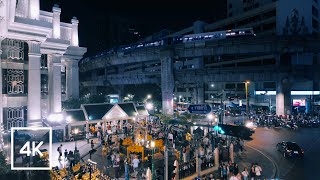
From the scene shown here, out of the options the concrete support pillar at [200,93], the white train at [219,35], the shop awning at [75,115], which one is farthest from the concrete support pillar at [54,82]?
the concrete support pillar at [200,93]

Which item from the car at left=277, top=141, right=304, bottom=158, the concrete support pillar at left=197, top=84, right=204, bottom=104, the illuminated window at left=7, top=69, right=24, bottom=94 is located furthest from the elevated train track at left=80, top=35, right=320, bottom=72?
the concrete support pillar at left=197, top=84, right=204, bottom=104

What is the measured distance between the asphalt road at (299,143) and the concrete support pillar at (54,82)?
81.7 feet

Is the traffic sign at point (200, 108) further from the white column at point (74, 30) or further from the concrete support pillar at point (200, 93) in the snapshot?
the concrete support pillar at point (200, 93)

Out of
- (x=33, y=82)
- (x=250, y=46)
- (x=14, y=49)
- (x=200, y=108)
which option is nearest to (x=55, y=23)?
(x=14, y=49)

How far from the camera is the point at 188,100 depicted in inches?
3524

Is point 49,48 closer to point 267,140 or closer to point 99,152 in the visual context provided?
point 99,152

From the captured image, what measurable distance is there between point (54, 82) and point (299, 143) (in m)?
30.9

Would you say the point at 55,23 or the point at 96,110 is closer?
the point at 96,110

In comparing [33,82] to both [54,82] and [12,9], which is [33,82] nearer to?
[54,82]

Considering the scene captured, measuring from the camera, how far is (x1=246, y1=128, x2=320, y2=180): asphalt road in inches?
706

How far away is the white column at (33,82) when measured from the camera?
28.2 m

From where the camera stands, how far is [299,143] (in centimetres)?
2711

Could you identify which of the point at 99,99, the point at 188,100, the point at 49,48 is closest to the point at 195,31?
the point at 188,100

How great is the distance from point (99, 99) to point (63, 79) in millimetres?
7315
